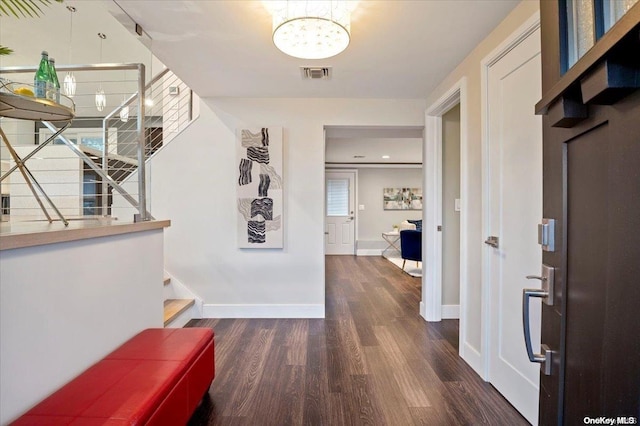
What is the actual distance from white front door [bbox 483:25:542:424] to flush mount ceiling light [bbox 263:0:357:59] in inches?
39.1

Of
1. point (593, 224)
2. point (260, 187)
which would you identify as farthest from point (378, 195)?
point (593, 224)

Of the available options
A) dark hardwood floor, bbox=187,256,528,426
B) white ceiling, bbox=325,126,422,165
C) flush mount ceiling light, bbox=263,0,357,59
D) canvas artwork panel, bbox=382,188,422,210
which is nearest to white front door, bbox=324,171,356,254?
white ceiling, bbox=325,126,422,165

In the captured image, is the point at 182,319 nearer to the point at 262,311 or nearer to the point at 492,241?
the point at 262,311

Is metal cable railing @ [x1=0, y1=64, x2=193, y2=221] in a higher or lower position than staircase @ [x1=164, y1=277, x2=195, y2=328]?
higher

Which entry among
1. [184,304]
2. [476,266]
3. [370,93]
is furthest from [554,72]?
[184,304]

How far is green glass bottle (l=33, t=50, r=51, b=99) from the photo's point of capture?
1482 mm

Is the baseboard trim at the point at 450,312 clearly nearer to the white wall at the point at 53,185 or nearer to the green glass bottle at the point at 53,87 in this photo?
the green glass bottle at the point at 53,87

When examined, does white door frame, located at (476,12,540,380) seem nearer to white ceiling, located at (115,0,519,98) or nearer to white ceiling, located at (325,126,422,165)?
white ceiling, located at (115,0,519,98)

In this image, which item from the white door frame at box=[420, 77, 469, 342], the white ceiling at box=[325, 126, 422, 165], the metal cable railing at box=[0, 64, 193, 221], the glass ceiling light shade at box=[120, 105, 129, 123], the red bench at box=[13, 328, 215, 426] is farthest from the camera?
the white ceiling at box=[325, 126, 422, 165]

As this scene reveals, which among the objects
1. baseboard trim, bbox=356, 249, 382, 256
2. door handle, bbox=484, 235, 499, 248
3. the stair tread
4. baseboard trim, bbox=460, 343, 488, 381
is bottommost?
baseboard trim, bbox=460, 343, 488, 381

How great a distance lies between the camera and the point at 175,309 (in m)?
2.81

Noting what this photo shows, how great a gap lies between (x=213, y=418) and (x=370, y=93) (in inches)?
115

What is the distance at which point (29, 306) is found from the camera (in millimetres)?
1086

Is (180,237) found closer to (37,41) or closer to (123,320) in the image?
(123,320)
